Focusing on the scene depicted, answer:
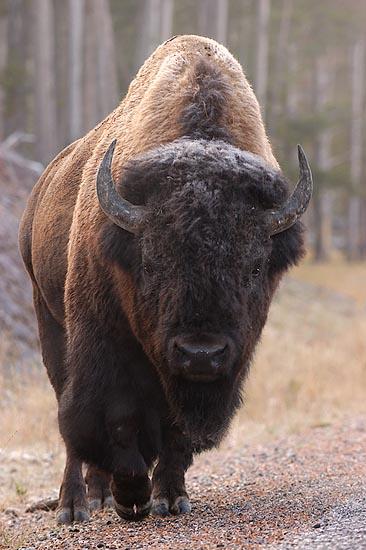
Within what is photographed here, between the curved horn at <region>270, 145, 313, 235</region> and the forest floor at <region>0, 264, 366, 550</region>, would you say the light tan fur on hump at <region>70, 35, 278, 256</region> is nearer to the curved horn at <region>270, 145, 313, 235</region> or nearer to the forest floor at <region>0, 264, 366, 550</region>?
the curved horn at <region>270, 145, 313, 235</region>

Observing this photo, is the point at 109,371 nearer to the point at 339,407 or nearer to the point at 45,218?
the point at 45,218

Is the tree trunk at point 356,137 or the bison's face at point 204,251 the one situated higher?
the bison's face at point 204,251

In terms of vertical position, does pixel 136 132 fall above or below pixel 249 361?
above

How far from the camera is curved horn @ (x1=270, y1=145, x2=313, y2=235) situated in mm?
5418

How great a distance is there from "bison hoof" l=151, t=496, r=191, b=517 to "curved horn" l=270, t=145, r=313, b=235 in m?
1.77

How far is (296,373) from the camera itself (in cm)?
1380

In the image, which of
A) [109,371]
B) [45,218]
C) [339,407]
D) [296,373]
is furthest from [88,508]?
[296,373]

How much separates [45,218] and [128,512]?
235 centimetres

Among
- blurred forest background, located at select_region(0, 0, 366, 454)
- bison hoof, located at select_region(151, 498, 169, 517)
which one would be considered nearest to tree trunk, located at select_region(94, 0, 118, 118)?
blurred forest background, located at select_region(0, 0, 366, 454)

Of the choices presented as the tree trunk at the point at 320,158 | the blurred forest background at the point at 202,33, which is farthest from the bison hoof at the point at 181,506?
the tree trunk at the point at 320,158

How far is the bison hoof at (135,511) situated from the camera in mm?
5799

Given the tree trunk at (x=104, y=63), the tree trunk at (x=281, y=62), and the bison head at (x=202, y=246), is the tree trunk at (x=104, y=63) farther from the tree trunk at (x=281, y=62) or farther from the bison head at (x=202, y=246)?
the bison head at (x=202, y=246)

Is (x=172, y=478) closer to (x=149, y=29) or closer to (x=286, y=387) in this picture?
(x=286, y=387)

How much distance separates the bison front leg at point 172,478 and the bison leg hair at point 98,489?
2.91 ft
